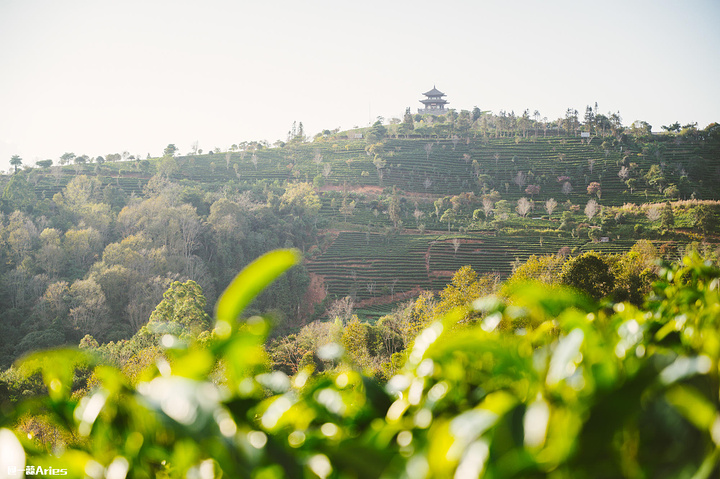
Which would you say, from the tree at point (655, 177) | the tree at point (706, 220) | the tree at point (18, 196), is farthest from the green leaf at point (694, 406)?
the tree at point (655, 177)

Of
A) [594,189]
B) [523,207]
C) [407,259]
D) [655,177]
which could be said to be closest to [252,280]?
[407,259]

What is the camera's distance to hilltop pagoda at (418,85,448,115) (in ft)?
160

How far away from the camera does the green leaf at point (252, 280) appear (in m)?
0.26

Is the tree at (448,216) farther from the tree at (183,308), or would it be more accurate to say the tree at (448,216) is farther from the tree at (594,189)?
the tree at (183,308)

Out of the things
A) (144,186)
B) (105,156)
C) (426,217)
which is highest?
(105,156)

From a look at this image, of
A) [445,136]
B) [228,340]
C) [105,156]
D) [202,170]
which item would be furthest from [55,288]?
[445,136]

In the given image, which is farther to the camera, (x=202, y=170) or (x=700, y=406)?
(x=202, y=170)

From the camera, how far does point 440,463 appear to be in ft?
0.64

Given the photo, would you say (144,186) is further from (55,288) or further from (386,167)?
(386,167)

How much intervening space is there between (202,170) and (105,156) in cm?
740

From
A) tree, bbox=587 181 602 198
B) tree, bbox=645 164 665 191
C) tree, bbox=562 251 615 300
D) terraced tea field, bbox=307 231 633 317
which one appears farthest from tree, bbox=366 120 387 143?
tree, bbox=562 251 615 300

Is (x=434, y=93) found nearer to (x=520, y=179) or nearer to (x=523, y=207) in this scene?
(x=520, y=179)

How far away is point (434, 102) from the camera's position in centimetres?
4891

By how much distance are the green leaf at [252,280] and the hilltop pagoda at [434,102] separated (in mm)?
50539
